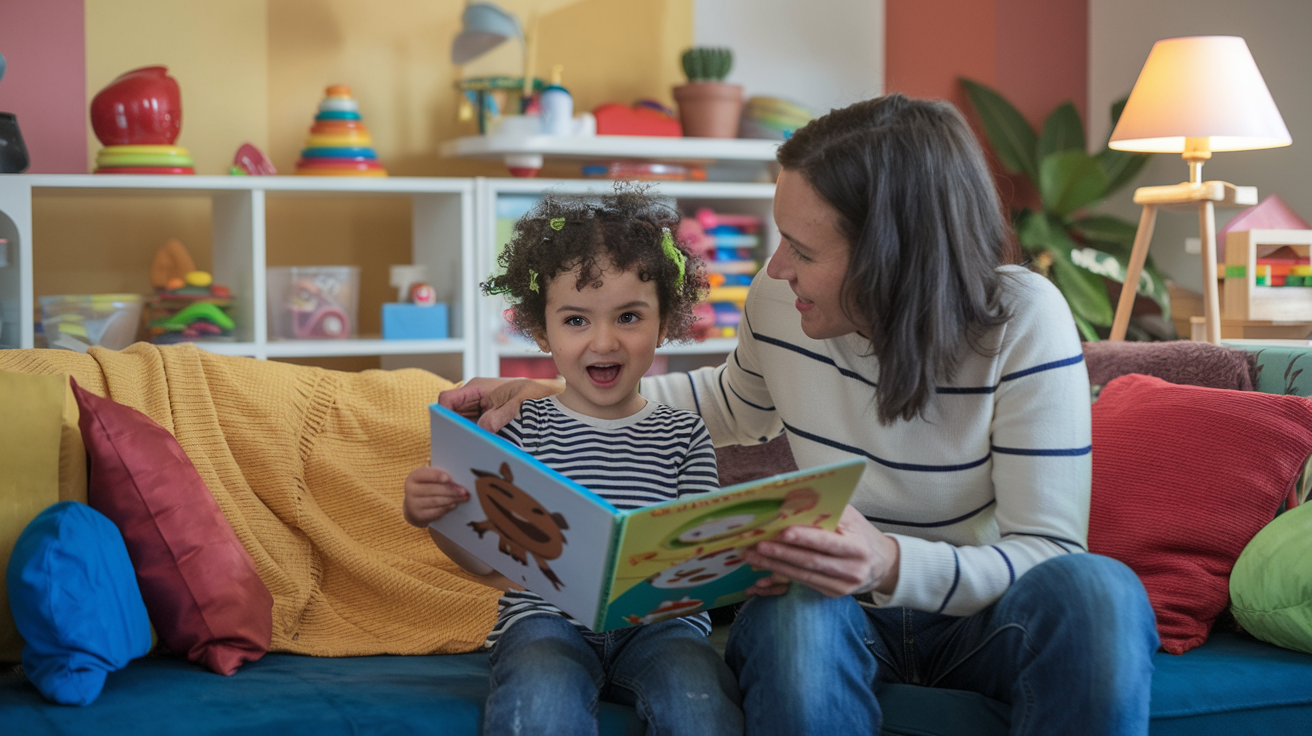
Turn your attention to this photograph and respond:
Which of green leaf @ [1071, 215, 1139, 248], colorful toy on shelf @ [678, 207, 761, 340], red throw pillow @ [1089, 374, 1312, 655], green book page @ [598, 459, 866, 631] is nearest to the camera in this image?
green book page @ [598, 459, 866, 631]

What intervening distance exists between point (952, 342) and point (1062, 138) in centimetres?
232

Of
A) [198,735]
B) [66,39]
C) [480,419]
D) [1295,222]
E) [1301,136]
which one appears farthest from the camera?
[1301,136]

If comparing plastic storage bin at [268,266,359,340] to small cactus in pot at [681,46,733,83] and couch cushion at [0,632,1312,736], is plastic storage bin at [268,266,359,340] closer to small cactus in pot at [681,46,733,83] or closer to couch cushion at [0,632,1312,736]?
small cactus in pot at [681,46,733,83]

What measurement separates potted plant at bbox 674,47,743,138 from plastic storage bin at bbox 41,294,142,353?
1.38 m

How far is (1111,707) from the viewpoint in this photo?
935mm

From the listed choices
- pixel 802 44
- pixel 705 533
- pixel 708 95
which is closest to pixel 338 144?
pixel 708 95

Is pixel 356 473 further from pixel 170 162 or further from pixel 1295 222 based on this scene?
pixel 1295 222

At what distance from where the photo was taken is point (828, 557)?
97 centimetres

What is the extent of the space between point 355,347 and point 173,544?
4.19 feet

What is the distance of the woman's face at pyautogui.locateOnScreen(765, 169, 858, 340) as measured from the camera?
1.11 meters

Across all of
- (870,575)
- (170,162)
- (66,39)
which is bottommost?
(870,575)

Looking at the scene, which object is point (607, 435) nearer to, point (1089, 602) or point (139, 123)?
point (1089, 602)

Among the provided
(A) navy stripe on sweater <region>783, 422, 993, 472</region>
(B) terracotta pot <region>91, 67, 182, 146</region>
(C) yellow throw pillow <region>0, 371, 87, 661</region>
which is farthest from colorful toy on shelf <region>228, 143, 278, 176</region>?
(A) navy stripe on sweater <region>783, 422, 993, 472</region>

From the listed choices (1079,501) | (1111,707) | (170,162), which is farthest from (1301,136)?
(170,162)
